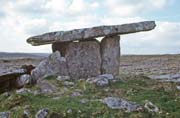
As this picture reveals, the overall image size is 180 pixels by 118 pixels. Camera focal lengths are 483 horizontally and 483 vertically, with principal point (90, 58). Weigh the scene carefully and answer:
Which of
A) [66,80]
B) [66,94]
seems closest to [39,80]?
[66,80]

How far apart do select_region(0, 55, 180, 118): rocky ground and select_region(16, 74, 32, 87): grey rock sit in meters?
0.65

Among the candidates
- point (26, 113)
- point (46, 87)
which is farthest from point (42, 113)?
point (46, 87)

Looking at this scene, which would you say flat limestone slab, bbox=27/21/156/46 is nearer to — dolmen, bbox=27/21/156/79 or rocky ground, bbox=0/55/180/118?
dolmen, bbox=27/21/156/79

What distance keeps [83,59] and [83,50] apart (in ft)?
1.47

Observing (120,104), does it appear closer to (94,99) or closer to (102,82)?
(94,99)

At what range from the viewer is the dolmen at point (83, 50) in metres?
21.6

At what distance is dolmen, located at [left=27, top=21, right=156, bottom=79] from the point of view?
21562 mm

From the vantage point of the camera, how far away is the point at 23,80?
65.0 feet

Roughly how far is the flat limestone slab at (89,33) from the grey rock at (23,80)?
6.95 ft

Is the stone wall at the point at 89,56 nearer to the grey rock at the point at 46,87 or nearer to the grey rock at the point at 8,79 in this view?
the grey rock at the point at 8,79

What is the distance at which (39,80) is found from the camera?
19.7 m

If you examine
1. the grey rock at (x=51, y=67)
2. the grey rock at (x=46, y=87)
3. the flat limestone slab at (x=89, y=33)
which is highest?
the flat limestone slab at (x=89, y=33)

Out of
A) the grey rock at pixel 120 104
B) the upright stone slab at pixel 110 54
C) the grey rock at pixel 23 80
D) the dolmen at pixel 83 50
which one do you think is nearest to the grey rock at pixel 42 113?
the grey rock at pixel 120 104

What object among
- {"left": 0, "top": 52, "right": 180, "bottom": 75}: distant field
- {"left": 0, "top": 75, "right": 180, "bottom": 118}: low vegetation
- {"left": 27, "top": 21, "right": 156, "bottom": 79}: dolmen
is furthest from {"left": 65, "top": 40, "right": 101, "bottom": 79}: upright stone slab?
{"left": 0, "top": 52, "right": 180, "bottom": 75}: distant field
